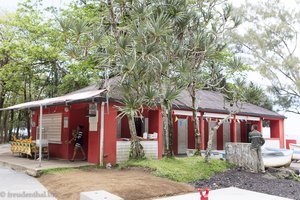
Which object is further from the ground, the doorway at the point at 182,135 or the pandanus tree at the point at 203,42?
the pandanus tree at the point at 203,42

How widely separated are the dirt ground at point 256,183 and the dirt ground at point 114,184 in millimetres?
1093

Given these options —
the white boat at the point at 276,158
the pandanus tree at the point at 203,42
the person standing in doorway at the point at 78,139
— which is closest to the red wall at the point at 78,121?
the person standing in doorway at the point at 78,139

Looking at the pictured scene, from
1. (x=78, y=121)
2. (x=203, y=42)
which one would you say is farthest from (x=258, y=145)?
(x=78, y=121)

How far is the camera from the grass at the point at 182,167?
9.19 metres

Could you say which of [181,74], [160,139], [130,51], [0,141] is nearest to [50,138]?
[160,139]

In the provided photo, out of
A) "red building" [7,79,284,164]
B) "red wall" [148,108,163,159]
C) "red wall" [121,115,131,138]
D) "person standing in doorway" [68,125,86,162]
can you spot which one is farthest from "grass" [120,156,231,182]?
"red wall" [121,115,131,138]

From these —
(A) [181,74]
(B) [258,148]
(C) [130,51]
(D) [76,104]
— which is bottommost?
(B) [258,148]

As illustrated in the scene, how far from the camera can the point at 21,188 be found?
7.77 meters

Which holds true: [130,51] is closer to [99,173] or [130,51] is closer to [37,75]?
[99,173]

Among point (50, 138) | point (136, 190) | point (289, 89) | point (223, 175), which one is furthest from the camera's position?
point (289, 89)

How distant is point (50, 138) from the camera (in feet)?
46.6

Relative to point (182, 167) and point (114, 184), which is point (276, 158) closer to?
point (182, 167)

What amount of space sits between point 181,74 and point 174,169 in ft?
10.5

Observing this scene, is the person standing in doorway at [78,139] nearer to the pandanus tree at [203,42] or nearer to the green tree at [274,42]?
the pandanus tree at [203,42]
